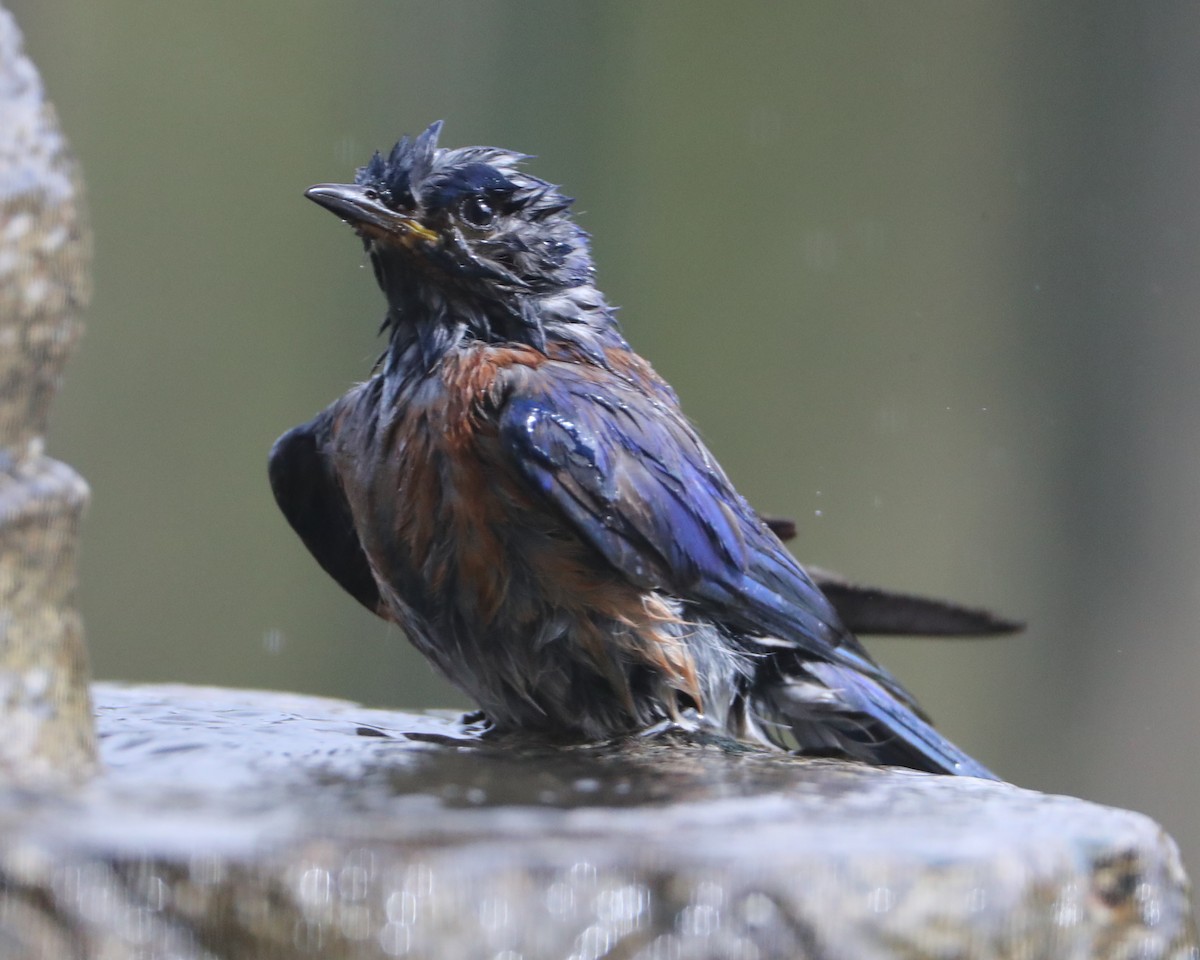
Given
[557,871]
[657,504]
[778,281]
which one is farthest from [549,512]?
[778,281]

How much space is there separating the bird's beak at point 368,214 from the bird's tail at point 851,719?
4.53ft

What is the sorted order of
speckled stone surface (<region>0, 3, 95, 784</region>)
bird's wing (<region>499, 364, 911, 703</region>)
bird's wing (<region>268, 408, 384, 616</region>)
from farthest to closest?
bird's wing (<region>268, 408, 384, 616</region>) < bird's wing (<region>499, 364, 911, 703</region>) < speckled stone surface (<region>0, 3, 95, 784</region>)

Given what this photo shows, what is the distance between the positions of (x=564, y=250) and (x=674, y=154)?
232 inches

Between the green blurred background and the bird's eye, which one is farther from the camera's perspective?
the green blurred background

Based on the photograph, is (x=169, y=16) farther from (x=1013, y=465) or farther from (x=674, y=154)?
(x=1013, y=465)

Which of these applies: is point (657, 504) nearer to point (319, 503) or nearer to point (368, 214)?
point (368, 214)

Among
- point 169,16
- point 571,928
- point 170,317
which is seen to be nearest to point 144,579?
point 170,317

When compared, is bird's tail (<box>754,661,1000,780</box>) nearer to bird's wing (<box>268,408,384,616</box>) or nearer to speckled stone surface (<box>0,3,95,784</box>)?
bird's wing (<box>268,408,384,616</box>)

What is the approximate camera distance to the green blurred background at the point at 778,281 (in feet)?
30.5

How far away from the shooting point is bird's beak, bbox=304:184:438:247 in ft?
11.9

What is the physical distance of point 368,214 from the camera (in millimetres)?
3646

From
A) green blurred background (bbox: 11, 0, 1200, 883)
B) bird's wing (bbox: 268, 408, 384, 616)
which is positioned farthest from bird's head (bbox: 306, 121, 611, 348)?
green blurred background (bbox: 11, 0, 1200, 883)

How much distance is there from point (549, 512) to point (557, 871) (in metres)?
1.28

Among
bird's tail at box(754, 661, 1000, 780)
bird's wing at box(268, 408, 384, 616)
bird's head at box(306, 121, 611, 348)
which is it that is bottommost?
bird's tail at box(754, 661, 1000, 780)
